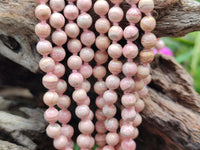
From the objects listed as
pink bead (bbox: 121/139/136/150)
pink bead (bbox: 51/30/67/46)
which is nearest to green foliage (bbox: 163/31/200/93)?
pink bead (bbox: 121/139/136/150)

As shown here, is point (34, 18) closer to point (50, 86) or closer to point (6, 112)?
point (50, 86)

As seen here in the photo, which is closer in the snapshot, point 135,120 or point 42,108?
point 135,120

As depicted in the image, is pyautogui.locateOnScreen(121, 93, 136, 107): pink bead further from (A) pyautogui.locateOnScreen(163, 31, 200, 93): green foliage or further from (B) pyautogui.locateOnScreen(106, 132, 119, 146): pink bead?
(A) pyautogui.locateOnScreen(163, 31, 200, 93): green foliage

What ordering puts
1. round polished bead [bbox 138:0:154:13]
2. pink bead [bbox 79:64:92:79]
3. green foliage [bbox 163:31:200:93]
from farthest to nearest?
green foliage [bbox 163:31:200:93] → pink bead [bbox 79:64:92:79] → round polished bead [bbox 138:0:154:13]

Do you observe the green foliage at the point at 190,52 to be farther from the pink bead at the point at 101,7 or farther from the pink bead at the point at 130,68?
the pink bead at the point at 101,7

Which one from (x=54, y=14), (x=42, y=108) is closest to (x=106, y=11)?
(x=54, y=14)

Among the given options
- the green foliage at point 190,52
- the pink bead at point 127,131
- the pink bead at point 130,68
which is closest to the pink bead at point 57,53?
the pink bead at point 130,68
